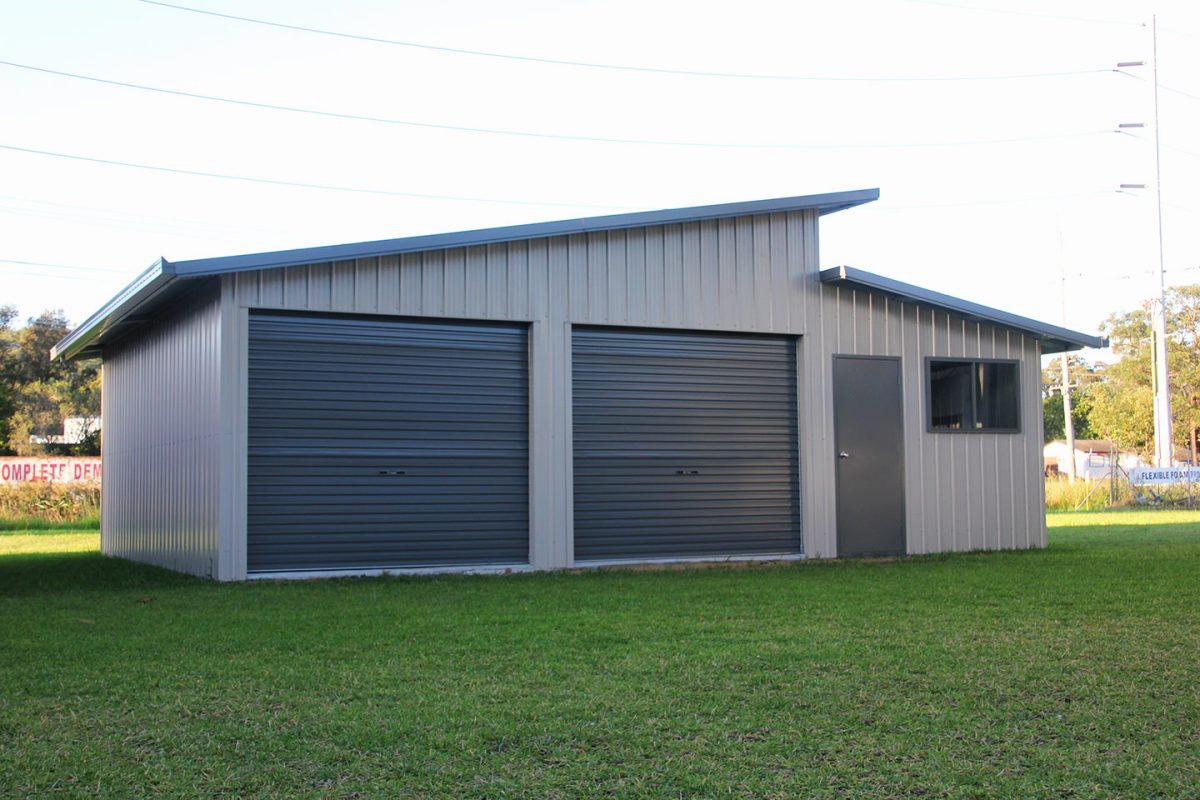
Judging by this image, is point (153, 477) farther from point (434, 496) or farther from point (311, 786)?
point (311, 786)

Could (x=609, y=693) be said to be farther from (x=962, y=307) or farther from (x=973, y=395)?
(x=973, y=395)

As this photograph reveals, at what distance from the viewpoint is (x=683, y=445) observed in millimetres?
13406

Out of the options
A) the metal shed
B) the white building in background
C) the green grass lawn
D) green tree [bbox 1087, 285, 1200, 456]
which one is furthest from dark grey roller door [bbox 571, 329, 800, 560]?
green tree [bbox 1087, 285, 1200, 456]

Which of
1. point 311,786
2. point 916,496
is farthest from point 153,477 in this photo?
point 311,786

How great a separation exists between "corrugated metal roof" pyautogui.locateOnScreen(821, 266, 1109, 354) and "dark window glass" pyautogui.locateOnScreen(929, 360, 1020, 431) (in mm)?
573

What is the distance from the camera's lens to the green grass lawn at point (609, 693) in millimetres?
4195

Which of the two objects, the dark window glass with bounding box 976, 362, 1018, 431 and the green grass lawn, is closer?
the green grass lawn

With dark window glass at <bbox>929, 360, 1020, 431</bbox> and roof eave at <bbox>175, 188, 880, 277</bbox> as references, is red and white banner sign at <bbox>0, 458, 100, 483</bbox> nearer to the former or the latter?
roof eave at <bbox>175, 188, 880, 277</bbox>

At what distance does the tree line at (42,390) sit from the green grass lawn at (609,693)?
1310 inches

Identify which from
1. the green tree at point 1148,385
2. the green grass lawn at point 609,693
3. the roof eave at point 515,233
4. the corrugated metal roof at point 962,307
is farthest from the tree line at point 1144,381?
the green grass lawn at point 609,693

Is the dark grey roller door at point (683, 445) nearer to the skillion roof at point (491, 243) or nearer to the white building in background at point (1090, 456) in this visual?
the skillion roof at point (491, 243)

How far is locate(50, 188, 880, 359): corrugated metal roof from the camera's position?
1085cm

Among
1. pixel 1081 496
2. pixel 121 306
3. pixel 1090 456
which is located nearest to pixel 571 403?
pixel 121 306

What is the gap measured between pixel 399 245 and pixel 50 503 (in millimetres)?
17527
